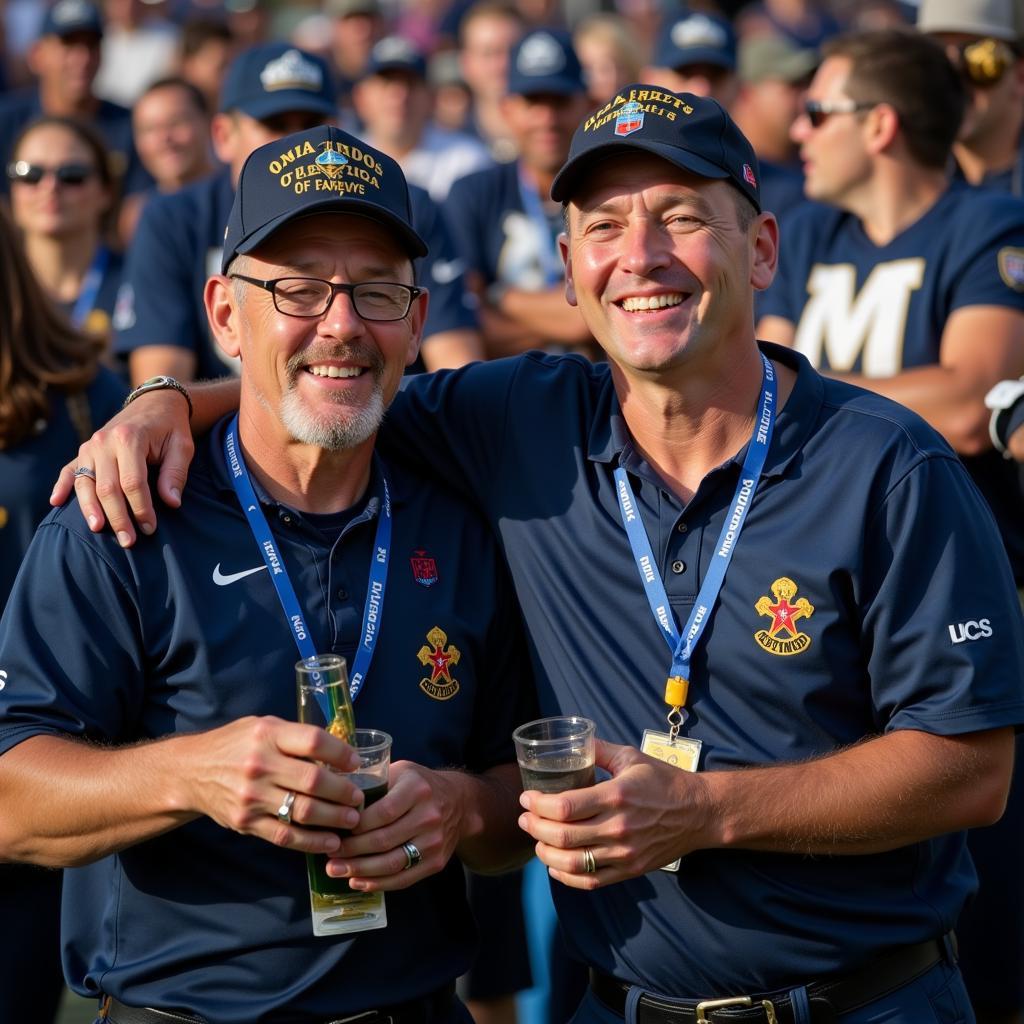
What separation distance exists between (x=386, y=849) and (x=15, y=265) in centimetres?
244

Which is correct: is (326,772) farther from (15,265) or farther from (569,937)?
(15,265)

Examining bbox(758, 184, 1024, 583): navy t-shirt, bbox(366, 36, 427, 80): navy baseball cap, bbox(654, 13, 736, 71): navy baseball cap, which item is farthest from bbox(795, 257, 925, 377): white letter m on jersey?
bbox(366, 36, 427, 80): navy baseball cap

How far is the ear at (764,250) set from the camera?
350cm

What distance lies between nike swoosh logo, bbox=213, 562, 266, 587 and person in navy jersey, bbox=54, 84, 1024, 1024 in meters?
0.17

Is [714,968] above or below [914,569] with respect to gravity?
below

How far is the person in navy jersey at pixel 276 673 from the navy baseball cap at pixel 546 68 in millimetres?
4405

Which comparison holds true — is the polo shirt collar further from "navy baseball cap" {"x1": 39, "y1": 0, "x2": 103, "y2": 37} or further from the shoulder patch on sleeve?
"navy baseball cap" {"x1": 39, "y1": 0, "x2": 103, "y2": 37}

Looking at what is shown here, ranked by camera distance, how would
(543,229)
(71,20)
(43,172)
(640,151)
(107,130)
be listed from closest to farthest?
(640,151), (43,172), (543,229), (71,20), (107,130)

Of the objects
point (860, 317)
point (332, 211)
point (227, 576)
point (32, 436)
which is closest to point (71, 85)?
point (32, 436)

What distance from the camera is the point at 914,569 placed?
3.07 m

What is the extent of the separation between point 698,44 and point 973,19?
207cm

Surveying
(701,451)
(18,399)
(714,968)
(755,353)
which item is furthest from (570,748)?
(18,399)

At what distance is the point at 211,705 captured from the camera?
3.10 meters

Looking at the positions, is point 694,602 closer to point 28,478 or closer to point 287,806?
point 287,806
